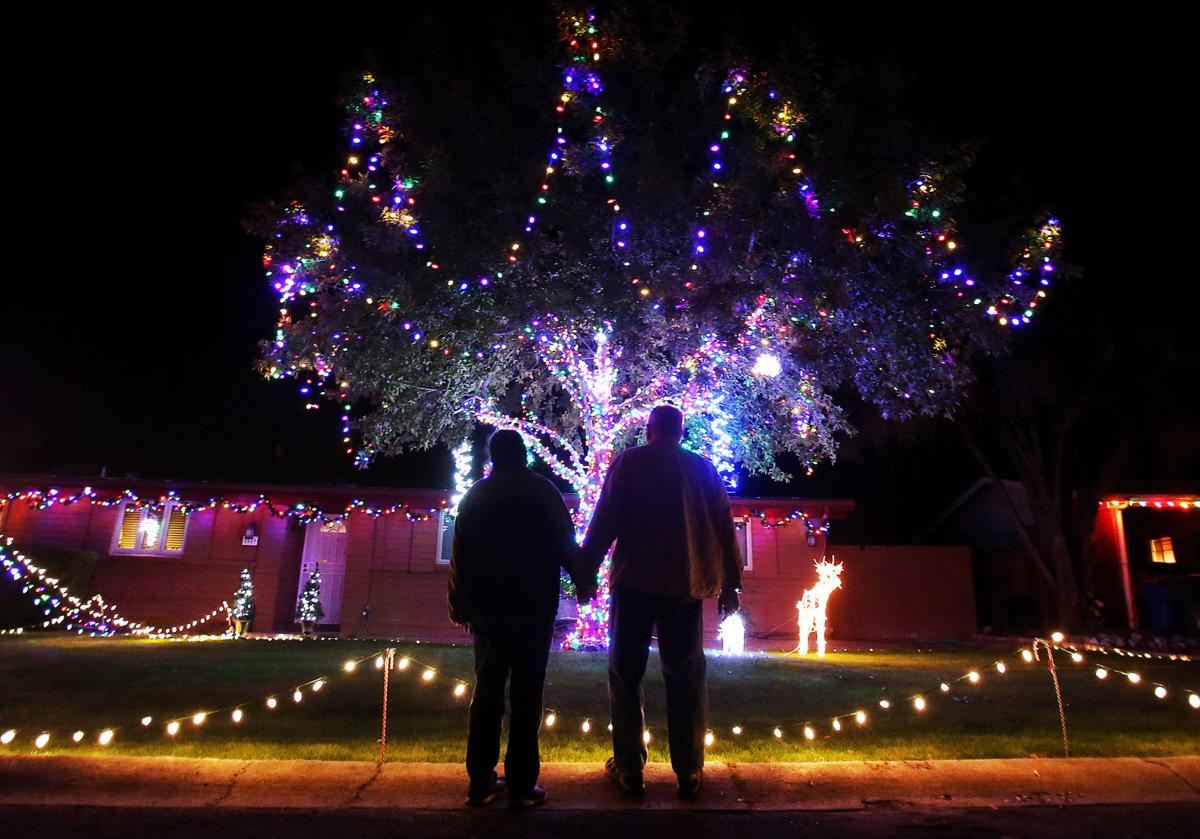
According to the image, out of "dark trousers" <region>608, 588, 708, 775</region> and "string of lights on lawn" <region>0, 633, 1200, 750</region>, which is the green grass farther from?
"dark trousers" <region>608, 588, 708, 775</region>

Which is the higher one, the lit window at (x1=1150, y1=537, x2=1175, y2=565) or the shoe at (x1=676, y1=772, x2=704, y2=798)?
the lit window at (x1=1150, y1=537, x2=1175, y2=565)

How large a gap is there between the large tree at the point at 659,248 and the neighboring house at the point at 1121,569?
10071mm

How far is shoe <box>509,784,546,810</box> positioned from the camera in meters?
3.28

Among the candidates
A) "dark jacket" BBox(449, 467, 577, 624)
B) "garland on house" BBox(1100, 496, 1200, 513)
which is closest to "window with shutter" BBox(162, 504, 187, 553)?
"dark jacket" BBox(449, 467, 577, 624)

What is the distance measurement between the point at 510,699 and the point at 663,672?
672 mm

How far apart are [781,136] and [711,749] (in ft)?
18.1

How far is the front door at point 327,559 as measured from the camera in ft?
52.4

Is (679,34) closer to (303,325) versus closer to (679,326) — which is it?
(679,326)

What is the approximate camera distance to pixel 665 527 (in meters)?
3.62

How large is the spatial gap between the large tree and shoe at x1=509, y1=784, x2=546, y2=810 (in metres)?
5.15

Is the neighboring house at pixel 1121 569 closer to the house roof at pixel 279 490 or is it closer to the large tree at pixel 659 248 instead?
the house roof at pixel 279 490

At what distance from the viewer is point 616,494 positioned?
372 cm

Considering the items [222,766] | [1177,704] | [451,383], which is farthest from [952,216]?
[222,766]

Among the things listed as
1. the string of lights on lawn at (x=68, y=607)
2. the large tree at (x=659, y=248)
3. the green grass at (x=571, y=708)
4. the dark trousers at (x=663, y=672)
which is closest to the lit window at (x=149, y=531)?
the string of lights on lawn at (x=68, y=607)
